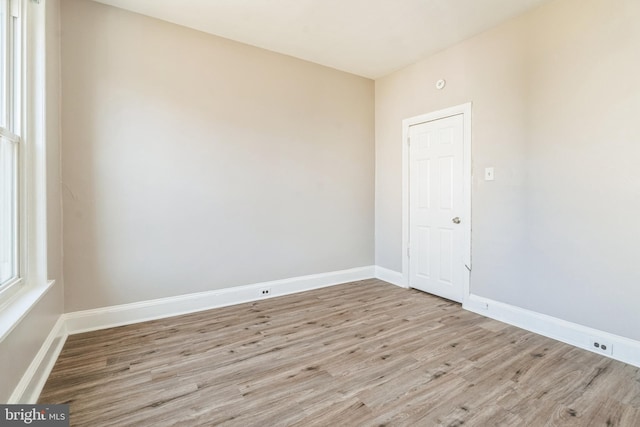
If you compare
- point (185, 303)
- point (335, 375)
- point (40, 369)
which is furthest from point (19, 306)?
point (335, 375)

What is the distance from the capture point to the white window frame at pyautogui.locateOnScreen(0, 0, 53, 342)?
6.45 ft

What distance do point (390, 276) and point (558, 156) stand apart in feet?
7.90

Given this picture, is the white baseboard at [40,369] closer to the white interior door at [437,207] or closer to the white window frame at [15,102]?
the white window frame at [15,102]

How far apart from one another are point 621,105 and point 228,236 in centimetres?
359

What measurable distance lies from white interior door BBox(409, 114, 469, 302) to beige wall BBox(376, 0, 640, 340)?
20 centimetres

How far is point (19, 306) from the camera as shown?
5.64 feet

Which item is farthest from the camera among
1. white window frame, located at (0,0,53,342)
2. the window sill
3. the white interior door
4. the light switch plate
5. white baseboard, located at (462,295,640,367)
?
the white interior door

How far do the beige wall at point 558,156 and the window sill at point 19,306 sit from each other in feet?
11.9

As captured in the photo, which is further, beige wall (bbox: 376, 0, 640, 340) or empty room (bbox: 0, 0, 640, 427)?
beige wall (bbox: 376, 0, 640, 340)

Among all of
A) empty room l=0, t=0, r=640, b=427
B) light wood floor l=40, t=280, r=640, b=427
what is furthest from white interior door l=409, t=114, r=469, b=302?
light wood floor l=40, t=280, r=640, b=427

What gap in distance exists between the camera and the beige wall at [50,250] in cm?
161

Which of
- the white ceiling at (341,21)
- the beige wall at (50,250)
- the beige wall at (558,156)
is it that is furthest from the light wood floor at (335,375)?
the white ceiling at (341,21)

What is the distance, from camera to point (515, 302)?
287cm

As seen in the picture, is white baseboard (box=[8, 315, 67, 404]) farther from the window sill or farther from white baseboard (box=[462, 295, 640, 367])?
white baseboard (box=[462, 295, 640, 367])
